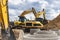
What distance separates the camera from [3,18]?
27.2 feet

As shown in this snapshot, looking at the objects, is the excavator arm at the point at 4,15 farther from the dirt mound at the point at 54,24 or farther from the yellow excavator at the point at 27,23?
the dirt mound at the point at 54,24

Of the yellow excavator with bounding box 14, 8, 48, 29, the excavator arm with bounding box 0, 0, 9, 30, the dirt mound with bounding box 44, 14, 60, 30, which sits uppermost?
the excavator arm with bounding box 0, 0, 9, 30

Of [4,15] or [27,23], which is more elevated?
[4,15]

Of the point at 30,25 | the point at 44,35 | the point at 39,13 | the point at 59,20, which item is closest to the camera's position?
the point at 44,35

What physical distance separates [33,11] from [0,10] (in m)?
18.6

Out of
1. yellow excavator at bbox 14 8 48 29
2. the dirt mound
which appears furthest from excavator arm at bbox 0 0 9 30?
the dirt mound

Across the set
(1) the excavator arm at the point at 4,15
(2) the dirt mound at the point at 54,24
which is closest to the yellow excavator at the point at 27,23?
(2) the dirt mound at the point at 54,24

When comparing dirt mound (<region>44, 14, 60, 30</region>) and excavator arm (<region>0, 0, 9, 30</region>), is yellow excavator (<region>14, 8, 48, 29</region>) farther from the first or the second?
excavator arm (<region>0, 0, 9, 30</region>)

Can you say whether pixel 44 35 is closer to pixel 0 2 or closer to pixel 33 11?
pixel 0 2

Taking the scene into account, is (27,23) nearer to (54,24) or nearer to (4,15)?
(54,24)

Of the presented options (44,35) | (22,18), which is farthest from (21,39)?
(22,18)

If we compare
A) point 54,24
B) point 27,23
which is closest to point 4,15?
point 27,23

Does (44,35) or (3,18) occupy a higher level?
(3,18)

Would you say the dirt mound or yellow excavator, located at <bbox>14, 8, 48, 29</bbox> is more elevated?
yellow excavator, located at <bbox>14, 8, 48, 29</bbox>
